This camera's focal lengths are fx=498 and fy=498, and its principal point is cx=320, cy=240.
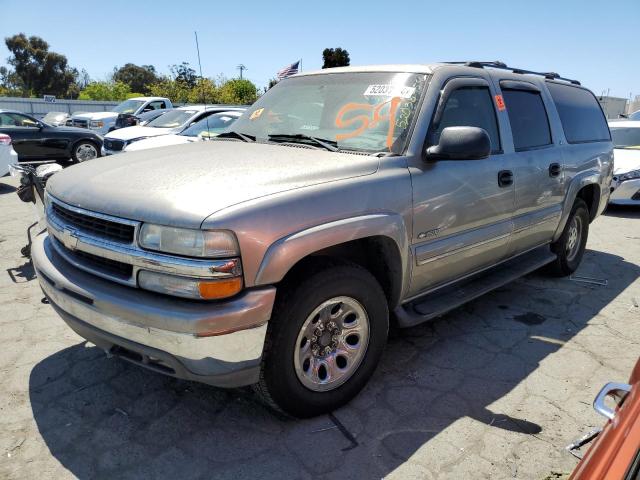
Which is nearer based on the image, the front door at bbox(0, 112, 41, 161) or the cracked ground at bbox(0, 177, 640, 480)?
the cracked ground at bbox(0, 177, 640, 480)

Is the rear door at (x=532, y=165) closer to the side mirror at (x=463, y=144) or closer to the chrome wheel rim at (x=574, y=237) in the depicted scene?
the chrome wheel rim at (x=574, y=237)

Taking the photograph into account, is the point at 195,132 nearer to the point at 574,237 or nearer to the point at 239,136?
the point at 239,136

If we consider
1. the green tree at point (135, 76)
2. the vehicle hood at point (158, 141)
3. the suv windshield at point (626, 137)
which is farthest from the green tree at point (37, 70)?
the suv windshield at point (626, 137)

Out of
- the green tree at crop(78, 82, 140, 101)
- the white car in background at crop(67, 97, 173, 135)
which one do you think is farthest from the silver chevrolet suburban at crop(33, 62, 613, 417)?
the green tree at crop(78, 82, 140, 101)

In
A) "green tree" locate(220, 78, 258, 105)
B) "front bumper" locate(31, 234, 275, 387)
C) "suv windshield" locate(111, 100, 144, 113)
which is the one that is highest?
"green tree" locate(220, 78, 258, 105)

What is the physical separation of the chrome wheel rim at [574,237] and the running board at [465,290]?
0.49 metres

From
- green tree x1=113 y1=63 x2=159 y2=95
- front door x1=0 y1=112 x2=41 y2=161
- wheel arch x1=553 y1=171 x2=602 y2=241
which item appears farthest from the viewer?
green tree x1=113 y1=63 x2=159 y2=95

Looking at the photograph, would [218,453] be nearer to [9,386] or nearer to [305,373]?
[305,373]

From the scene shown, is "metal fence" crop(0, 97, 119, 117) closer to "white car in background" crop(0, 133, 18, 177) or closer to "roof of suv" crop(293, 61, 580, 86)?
"white car in background" crop(0, 133, 18, 177)

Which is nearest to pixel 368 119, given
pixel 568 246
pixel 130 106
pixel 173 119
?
pixel 568 246

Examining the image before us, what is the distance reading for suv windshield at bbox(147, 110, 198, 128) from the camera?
11.0 m

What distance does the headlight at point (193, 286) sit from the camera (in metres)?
2.16

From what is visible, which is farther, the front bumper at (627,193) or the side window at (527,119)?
the front bumper at (627,193)

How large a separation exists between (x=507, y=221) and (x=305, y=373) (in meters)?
2.05
